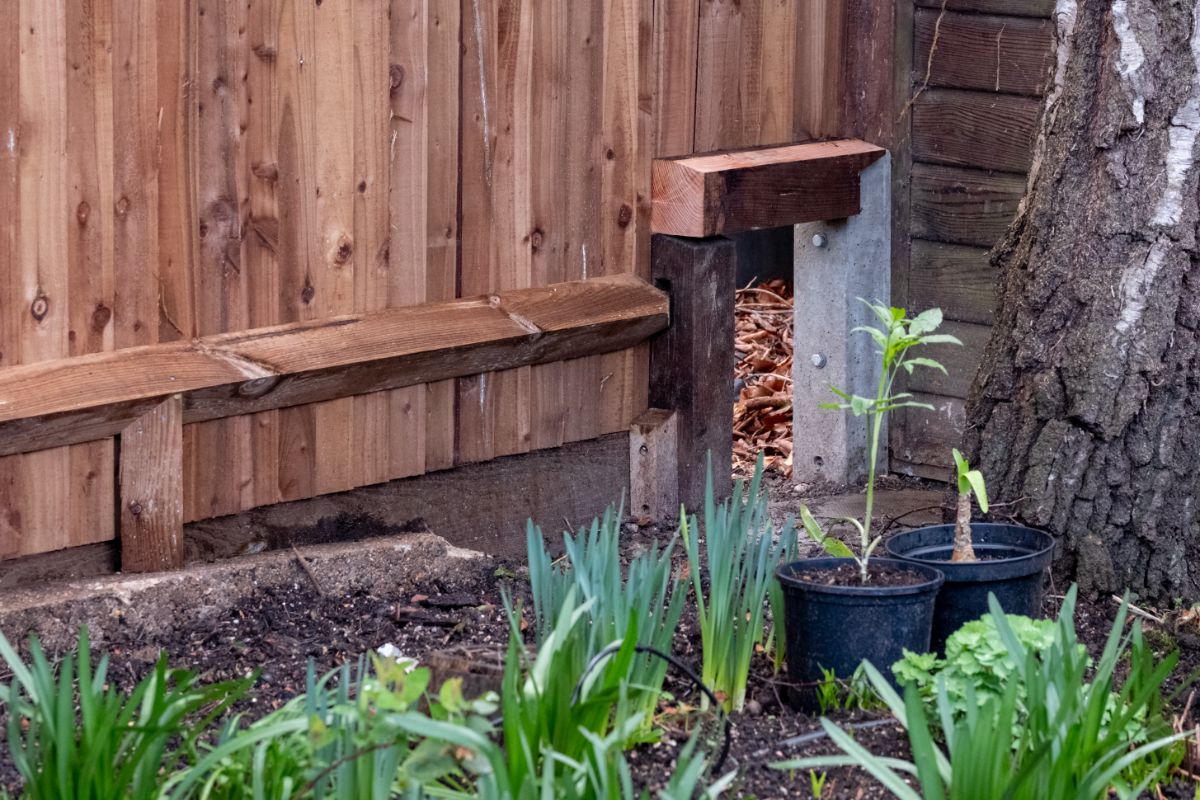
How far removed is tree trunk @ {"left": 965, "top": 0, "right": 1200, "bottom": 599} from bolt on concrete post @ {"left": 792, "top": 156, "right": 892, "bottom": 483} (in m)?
1.35

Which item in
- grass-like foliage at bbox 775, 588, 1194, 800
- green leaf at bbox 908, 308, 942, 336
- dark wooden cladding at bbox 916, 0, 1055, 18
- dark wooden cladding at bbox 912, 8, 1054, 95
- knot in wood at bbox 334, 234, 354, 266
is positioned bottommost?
grass-like foliage at bbox 775, 588, 1194, 800

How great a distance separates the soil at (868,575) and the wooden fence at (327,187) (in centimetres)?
136

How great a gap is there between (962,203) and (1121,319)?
147cm

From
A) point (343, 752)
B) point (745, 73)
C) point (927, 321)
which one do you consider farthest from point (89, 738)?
point (745, 73)

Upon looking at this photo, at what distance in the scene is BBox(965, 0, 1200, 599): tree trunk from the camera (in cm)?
343

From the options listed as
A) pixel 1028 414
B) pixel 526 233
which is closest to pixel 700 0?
pixel 526 233

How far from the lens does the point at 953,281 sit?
489 centimetres

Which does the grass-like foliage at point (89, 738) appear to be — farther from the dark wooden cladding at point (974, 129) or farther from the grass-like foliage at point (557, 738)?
the dark wooden cladding at point (974, 129)

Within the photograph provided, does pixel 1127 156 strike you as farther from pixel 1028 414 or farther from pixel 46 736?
pixel 46 736

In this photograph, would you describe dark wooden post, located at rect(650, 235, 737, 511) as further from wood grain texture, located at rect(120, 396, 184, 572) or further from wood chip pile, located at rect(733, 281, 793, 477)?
wood grain texture, located at rect(120, 396, 184, 572)

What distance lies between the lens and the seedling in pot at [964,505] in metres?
2.88

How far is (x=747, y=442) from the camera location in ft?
20.0

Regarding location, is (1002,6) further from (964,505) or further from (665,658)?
(665,658)

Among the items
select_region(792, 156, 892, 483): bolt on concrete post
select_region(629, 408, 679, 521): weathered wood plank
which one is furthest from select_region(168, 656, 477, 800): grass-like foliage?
select_region(792, 156, 892, 483): bolt on concrete post
